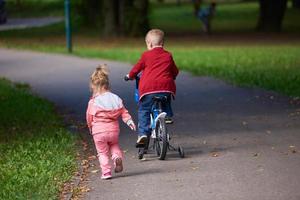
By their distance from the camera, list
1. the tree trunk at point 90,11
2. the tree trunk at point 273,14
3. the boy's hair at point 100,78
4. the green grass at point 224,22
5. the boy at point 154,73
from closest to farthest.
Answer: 1. the boy's hair at point 100,78
2. the boy at point 154,73
3. the tree trunk at point 273,14
4. the green grass at point 224,22
5. the tree trunk at point 90,11

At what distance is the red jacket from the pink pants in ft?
3.31

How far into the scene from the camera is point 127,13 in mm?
37375

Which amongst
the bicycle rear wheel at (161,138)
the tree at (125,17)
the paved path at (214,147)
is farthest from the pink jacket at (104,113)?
the tree at (125,17)

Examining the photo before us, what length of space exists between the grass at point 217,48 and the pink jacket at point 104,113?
7.91 m

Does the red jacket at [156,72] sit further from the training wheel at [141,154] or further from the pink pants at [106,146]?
the pink pants at [106,146]

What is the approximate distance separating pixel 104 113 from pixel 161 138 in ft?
3.51

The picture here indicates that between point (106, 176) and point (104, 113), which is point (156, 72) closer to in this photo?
point (104, 113)

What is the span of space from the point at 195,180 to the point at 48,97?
905 cm

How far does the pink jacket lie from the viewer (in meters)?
8.73

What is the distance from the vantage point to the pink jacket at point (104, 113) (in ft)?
28.7

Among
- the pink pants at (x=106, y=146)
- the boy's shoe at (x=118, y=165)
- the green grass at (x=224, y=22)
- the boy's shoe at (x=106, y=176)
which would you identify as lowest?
the green grass at (x=224, y=22)

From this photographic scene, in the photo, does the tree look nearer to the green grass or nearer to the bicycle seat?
the green grass

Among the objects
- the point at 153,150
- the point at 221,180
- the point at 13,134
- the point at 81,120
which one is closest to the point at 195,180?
the point at 221,180

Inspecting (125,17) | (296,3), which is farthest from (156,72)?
(296,3)
